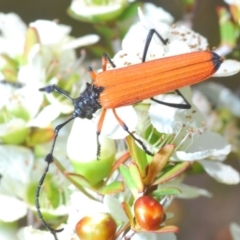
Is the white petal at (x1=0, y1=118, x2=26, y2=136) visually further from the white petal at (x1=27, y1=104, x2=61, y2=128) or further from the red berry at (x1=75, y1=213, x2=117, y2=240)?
the red berry at (x1=75, y1=213, x2=117, y2=240)

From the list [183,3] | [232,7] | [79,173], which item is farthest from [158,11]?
[79,173]

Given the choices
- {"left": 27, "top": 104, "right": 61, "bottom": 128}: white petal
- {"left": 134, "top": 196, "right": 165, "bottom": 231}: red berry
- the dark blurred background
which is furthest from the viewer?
the dark blurred background

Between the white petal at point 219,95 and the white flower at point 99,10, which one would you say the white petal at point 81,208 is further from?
the white petal at point 219,95

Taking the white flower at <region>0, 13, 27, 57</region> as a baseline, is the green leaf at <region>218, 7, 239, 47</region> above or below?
above

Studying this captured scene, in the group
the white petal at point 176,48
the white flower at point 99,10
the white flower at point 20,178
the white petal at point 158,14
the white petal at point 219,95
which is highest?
the white petal at point 176,48

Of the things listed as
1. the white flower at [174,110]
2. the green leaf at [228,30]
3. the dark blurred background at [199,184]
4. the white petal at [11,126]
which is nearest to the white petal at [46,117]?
the white petal at [11,126]

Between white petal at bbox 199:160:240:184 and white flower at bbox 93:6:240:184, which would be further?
white petal at bbox 199:160:240:184

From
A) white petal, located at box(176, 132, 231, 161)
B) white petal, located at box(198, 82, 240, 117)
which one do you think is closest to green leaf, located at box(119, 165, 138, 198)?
white petal, located at box(176, 132, 231, 161)

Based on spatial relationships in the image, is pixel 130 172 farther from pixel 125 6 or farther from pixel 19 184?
pixel 125 6
